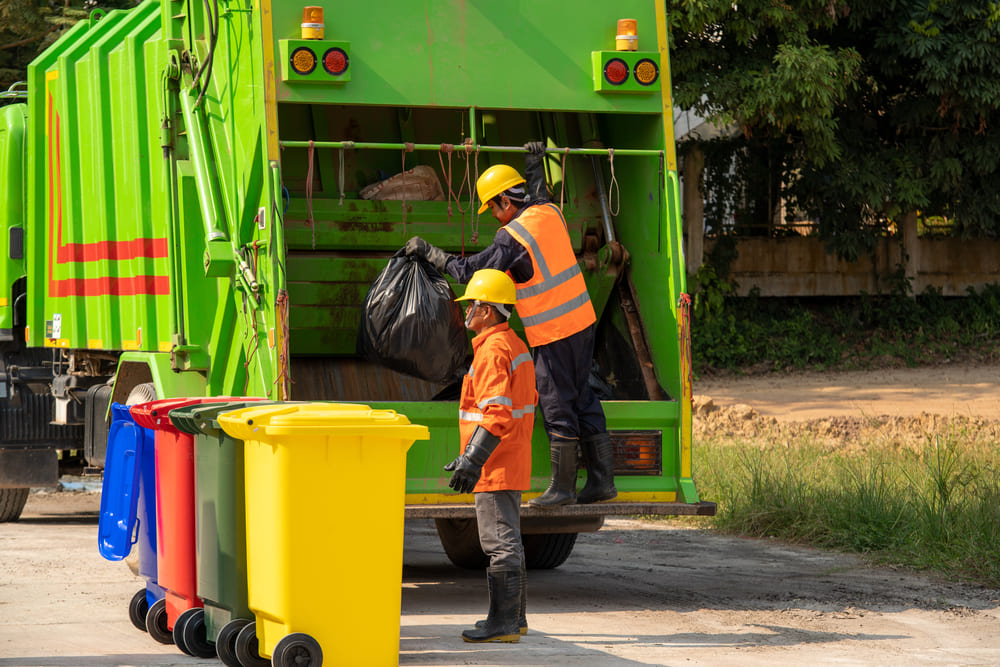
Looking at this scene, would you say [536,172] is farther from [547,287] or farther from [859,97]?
[859,97]

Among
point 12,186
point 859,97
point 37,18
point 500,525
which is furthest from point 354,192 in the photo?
point 859,97

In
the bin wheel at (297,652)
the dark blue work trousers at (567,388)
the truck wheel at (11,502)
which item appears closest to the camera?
the bin wheel at (297,652)

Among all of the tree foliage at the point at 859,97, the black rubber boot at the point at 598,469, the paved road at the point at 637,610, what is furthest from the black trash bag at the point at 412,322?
the tree foliage at the point at 859,97

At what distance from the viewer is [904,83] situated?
17234 mm

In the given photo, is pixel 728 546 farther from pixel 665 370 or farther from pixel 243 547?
pixel 243 547

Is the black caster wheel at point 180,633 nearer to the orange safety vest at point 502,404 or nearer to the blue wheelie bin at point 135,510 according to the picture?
Answer: the blue wheelie bin at point 135,510

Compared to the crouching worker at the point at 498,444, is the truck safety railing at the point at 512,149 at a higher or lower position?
higher

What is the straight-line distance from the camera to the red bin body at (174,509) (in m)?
5.34

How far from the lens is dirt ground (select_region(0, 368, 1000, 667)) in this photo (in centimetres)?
548

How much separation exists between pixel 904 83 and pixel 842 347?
125 inches

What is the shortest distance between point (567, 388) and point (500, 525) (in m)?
0.79

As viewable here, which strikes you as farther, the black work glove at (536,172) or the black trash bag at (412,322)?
the black work glove at (536,172)

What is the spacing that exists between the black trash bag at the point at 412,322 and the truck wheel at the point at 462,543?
1.65m

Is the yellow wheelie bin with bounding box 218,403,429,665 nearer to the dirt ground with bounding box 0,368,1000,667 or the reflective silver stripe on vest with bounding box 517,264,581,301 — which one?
the dirt ground with bounding box 0,368,1000,667
